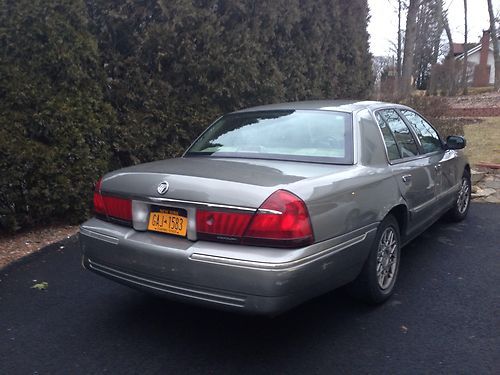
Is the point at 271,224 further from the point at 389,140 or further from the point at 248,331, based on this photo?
the point at 389,140

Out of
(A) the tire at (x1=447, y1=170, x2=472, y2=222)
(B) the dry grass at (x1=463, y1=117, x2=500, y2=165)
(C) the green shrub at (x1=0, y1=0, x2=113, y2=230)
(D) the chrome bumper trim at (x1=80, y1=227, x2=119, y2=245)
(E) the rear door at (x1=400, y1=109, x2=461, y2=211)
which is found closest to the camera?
(D) the chrome bumper trim at (x1=80, y1=227, x2=119, y2=245)

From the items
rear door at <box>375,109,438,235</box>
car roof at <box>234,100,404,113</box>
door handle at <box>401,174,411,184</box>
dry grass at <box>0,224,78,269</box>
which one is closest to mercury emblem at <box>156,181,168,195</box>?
car roof at <box>234,100,404,113</box>

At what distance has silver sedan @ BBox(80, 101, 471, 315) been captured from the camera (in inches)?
115

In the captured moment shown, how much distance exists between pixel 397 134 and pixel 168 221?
2.26 metres

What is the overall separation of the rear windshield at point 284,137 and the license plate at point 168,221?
2.82ft

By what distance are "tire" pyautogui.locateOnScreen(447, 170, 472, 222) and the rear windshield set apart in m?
2.67

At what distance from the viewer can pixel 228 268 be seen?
9.52 feet

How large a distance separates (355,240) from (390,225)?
0.67 meters

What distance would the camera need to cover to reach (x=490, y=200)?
7578 mm

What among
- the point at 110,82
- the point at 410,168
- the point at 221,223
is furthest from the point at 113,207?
the point at 110,82

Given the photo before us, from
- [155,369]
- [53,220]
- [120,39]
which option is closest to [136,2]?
[120,39]

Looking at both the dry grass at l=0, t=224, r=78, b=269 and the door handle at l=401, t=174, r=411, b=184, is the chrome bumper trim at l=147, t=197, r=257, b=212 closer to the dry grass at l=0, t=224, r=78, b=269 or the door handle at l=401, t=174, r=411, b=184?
the door handle at l=401, t=174, r=411, b=184

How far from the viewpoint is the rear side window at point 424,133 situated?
5.00m

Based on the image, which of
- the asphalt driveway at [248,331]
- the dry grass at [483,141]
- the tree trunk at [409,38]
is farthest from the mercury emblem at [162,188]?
the tree trunk at [409,38]
